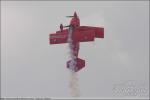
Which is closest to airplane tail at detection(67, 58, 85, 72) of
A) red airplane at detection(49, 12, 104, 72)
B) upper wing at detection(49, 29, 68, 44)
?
red airplane at detection(49, 12, 104, 72)

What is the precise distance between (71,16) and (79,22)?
192 cm

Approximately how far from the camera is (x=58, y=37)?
12406 centimetres

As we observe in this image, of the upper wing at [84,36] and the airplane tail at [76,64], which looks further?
the airplane tail at [76,64]

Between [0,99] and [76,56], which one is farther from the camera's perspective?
[0,99]

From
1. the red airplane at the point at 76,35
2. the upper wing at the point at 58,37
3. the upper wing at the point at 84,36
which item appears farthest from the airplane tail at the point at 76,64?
the upper wing at the point at 58,37

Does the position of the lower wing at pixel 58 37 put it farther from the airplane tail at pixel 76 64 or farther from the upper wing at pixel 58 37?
the airplane tail at pixel 76 64

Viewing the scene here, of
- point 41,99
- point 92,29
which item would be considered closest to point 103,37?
point 92,29

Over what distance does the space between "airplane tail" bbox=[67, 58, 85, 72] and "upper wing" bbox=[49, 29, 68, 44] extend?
412cm

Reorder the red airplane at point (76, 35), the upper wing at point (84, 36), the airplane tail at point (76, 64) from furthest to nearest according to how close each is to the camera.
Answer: the airplane tail at point (76, 64) < the red airplane at point (76, 35) < the upper wing at point (84, 36)

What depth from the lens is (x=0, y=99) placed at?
137875 mm

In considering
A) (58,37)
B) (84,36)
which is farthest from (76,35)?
(58,37)

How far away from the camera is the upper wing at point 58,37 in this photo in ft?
403

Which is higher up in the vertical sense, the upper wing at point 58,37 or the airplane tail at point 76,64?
the upper wing at point 58,37

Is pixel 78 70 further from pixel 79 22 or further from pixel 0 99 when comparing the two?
pixel 0 99
